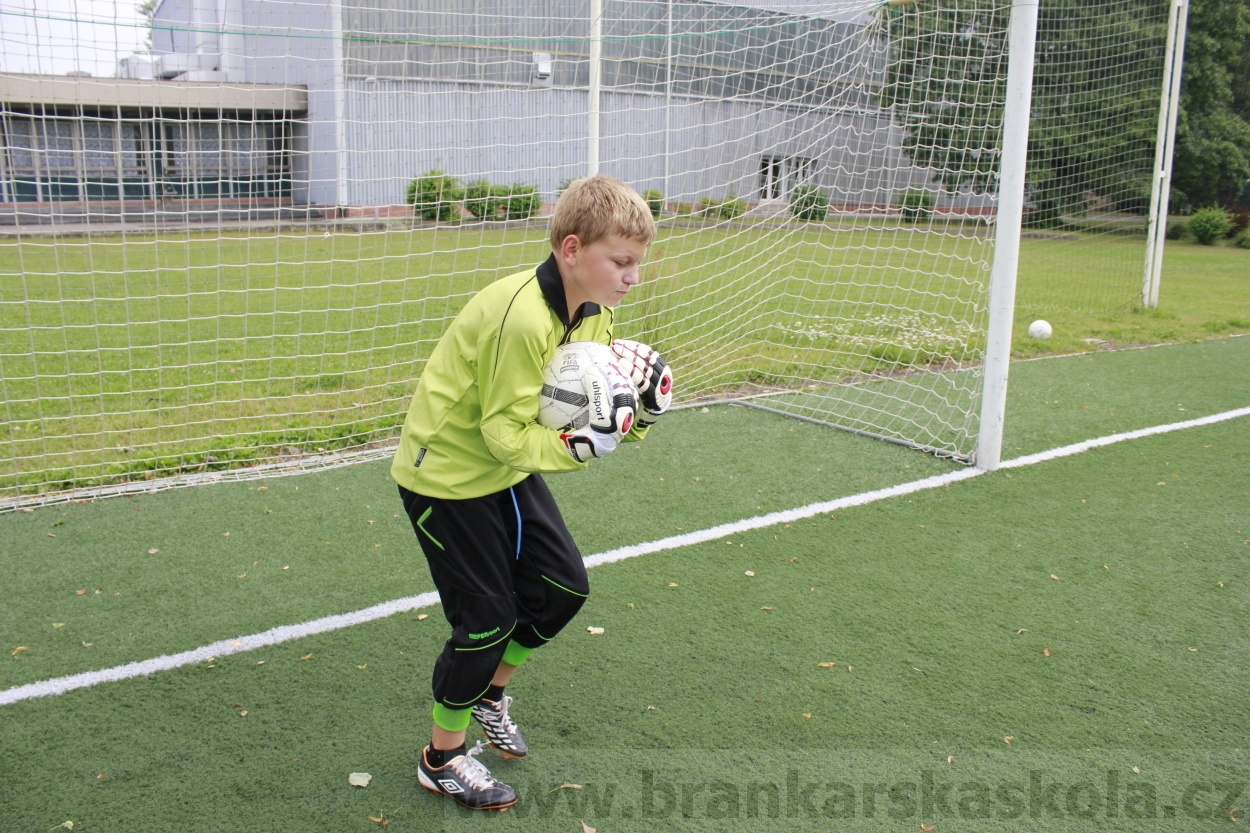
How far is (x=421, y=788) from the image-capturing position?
8.31ft

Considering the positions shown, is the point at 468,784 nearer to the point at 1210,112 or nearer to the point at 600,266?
the point at 600,266

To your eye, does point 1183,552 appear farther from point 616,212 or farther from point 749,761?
point 616,212

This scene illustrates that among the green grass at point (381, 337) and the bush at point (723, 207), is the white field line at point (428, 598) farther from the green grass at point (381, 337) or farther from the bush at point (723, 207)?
the bush at point (723, 207)

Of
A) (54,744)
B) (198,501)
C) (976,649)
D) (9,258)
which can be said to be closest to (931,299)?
(976,649)

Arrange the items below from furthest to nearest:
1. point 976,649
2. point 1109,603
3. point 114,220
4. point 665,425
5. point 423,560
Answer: point 114,220
point 665,425
point 423,560
point 1109,603
point 976,649

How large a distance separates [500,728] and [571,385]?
110 cm

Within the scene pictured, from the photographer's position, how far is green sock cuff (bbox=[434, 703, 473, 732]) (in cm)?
242

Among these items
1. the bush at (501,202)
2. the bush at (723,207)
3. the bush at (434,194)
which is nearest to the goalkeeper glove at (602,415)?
the bush at (434,194)

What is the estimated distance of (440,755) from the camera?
2.48 m

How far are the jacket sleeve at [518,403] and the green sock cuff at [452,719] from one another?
76cm

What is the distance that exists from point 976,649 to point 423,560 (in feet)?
7.29

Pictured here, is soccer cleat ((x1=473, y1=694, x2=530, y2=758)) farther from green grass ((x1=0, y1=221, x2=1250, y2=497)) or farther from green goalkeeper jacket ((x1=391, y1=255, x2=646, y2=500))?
green grass ((x1=0, y1=221, x2=1250, y2=497))

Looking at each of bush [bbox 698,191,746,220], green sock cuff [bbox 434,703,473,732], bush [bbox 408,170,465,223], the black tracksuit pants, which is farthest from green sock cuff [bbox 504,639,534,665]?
bush [bbox 698,191,746,220]

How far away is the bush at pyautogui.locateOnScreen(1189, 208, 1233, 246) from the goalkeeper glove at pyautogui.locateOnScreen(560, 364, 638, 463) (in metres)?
25.9
